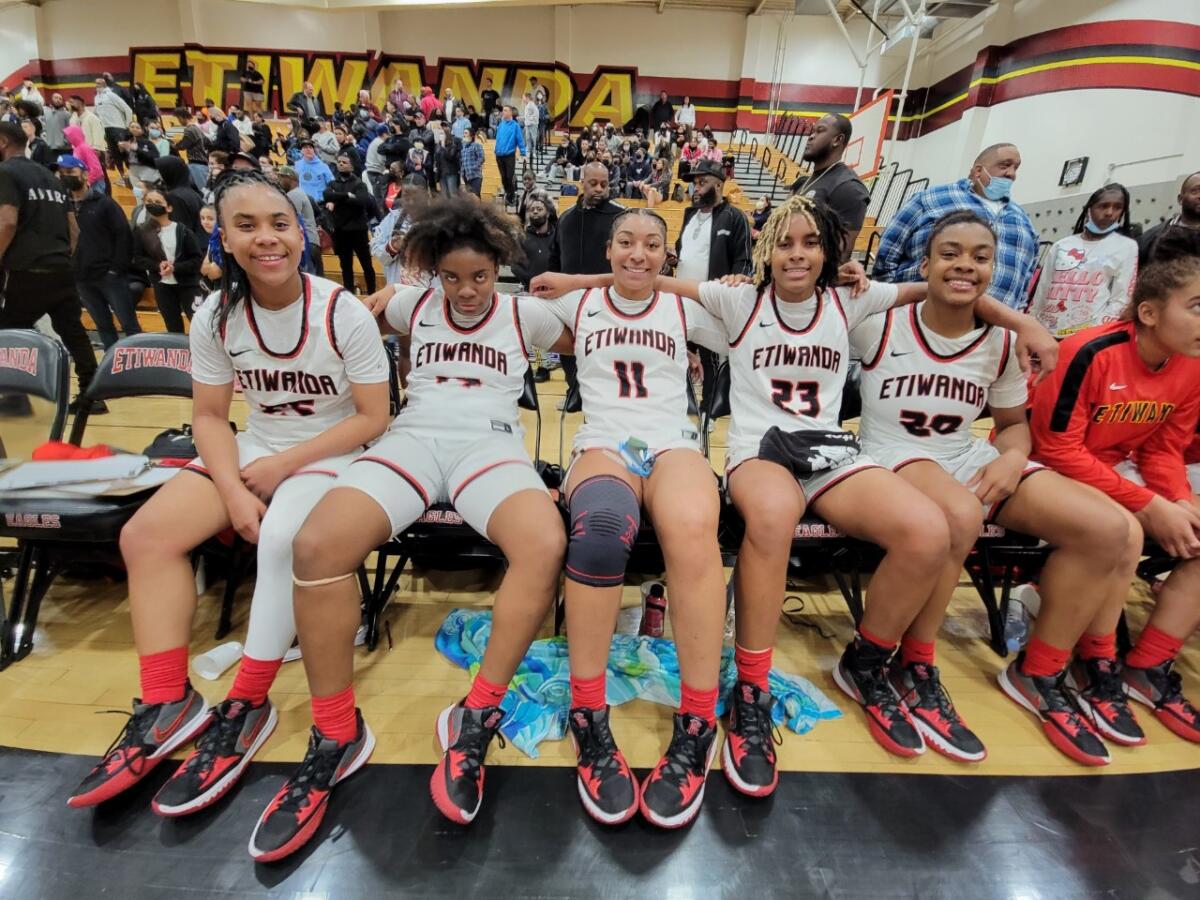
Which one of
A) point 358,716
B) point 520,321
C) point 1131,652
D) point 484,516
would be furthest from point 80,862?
point 1131,652

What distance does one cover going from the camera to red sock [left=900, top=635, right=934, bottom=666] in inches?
73.4

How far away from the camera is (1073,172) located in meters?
8.73

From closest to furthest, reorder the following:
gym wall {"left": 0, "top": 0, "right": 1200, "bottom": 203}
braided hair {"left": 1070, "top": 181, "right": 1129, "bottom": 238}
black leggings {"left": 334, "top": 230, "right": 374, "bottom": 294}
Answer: braided hair {"left": 1070, "top": 181, "right": 1129, "bottom": 238}
black leggings {"left": 334, "top": 230, "right": 374, "bottom": 294}
gym wall {"left": 0, "top": 0, "right": 1200, "bottom": 203}

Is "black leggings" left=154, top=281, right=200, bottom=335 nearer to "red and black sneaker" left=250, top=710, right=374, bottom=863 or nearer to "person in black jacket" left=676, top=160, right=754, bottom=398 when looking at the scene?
"person in black jacket" left=676, top=160, right=754, bottom=398

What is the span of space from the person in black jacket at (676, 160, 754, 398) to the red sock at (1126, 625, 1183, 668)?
2899mm

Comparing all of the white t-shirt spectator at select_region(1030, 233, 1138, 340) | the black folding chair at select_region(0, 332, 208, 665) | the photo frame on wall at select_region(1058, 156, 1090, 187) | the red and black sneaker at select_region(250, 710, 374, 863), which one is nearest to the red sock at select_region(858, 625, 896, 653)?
the red and black sneaker at select_region(250, 710, 374, 863)

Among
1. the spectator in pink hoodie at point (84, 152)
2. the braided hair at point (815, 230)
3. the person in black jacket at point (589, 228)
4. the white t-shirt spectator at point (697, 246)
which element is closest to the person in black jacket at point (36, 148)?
the spectator in pink hoodie at point (84, 152)

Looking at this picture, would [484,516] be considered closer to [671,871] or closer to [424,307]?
[424,307]

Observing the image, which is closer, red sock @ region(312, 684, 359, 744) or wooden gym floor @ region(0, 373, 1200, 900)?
wooden gym floor @ region(0, 373, 1200, 900)

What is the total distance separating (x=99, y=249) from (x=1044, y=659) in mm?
6484

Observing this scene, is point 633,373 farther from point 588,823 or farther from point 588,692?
point 588,823

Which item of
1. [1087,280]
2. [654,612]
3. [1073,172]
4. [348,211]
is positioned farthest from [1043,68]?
[654,612]

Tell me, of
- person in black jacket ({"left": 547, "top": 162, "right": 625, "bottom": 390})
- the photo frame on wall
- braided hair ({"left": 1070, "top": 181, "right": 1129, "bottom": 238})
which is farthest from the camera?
the photo frame on wall

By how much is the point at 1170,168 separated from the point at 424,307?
9.27m
